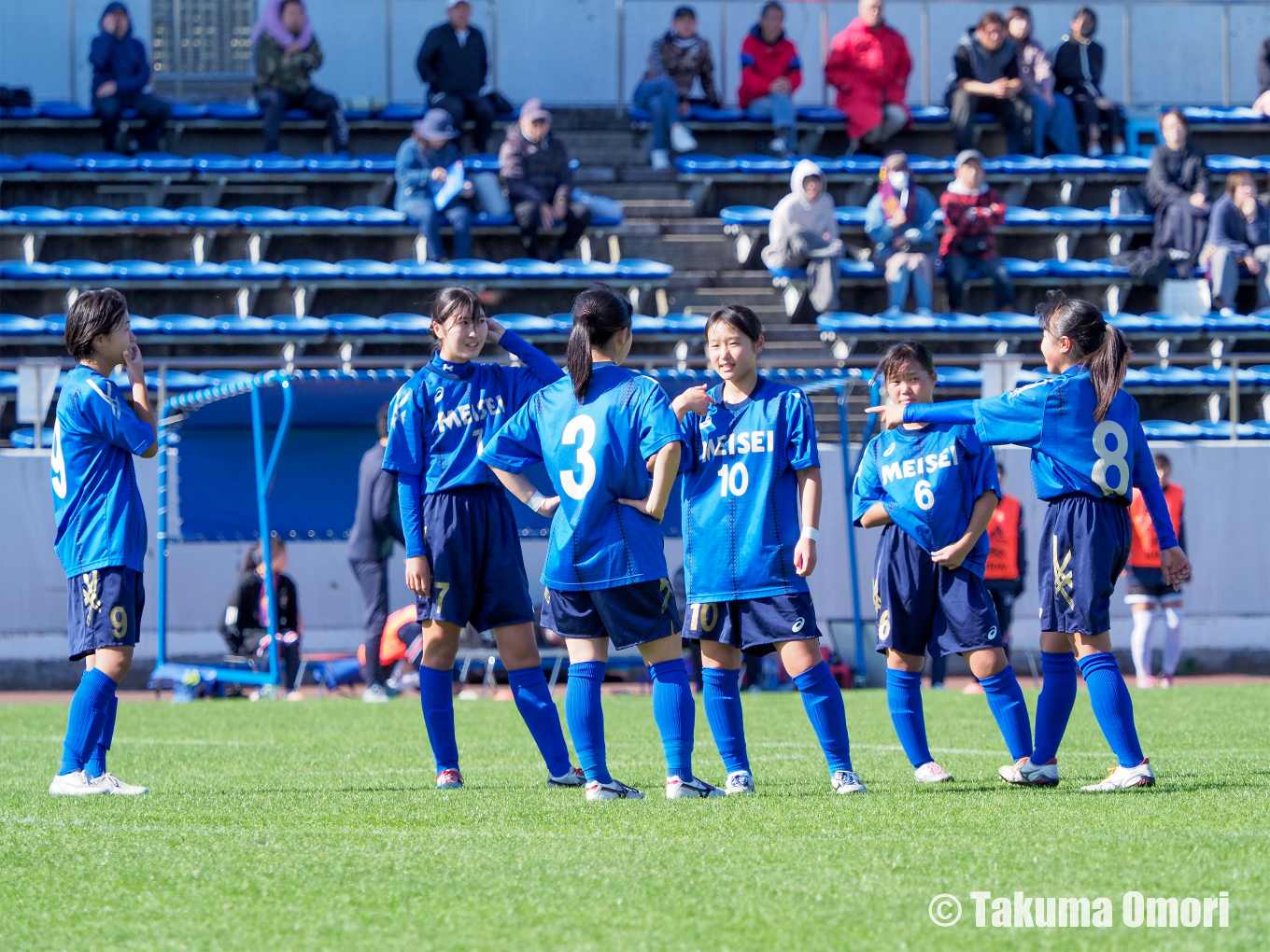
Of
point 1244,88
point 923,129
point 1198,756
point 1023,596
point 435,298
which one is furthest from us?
point 1244,88

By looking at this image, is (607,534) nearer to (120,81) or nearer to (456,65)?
(456,65)

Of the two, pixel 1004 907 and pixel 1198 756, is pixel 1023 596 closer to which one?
pixel 1198 756

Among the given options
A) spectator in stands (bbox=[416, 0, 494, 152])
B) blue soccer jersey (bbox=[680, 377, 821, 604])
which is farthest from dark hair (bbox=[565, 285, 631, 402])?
spectator in stands (bbox=[416, 0, 494, 152])

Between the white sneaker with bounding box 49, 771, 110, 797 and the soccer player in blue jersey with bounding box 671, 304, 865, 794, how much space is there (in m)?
2.33

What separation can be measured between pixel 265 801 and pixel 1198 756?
13.5 feet

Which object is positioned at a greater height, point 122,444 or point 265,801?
point 122,444

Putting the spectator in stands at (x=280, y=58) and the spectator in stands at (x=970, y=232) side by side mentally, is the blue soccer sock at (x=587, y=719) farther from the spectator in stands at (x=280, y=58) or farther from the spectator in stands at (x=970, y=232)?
the spectator in stands at (x=280, y=58)

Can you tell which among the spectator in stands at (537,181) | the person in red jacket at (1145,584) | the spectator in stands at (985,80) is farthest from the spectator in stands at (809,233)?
the person in red jacket at (1145,584)

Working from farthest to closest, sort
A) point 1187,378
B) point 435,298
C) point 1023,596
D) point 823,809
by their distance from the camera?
1. point 1187,378
2. point 1023,596
3. point 435,298
4. point 823,809

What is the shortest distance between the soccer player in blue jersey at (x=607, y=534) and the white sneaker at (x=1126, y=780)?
138cm

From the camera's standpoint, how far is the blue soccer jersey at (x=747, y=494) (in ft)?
20.0

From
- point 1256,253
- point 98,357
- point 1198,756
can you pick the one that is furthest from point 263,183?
point 1198,756

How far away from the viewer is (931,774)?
6.50m

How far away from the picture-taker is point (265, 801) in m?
6.19
